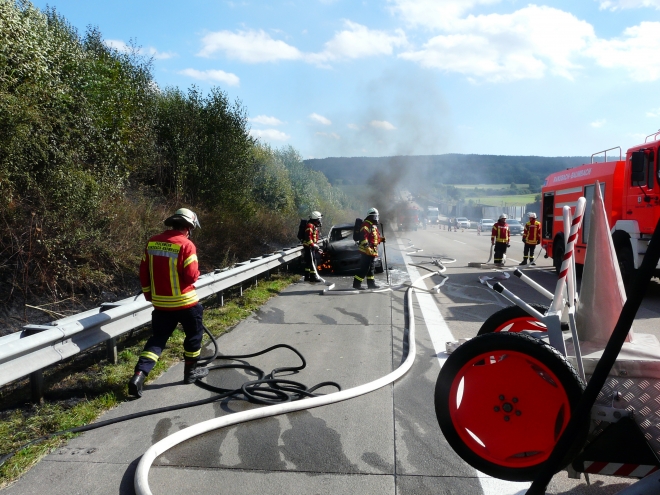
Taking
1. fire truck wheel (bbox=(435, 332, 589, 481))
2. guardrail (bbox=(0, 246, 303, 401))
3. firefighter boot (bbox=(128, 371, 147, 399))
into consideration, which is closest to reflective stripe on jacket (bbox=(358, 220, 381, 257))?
guardrail (bbox=(0, 246, 303, 401))

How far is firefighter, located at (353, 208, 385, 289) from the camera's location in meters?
11.9

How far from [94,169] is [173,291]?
8874mm

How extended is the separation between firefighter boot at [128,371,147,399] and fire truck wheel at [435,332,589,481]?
117 inches

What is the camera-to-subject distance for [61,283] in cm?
925

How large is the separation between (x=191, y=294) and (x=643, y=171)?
29.3 feet

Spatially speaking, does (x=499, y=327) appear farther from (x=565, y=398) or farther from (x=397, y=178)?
(x=397, y=178)

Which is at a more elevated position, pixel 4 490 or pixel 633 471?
pixel 633 471

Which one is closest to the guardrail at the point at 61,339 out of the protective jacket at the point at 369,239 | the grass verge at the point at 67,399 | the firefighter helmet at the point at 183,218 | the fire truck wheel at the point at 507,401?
the grass verge at the point at 67,399

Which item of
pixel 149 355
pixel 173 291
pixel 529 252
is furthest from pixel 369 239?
pixel 529 252

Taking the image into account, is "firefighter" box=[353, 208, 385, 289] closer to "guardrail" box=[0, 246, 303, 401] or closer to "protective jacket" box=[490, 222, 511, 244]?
"guardrail" box=[0, 246, 303, 401]

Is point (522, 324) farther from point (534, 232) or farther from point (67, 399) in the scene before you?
point (534, 232)

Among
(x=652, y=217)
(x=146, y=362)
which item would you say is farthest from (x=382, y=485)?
(x=652, y=217)

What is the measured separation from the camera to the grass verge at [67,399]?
3.64 m

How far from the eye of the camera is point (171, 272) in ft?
16.8
